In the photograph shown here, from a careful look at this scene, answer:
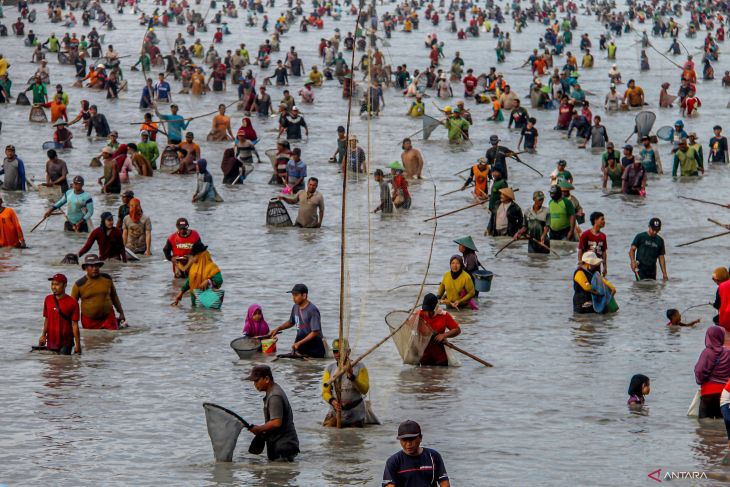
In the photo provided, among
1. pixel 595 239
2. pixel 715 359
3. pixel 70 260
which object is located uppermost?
pixel 715 359

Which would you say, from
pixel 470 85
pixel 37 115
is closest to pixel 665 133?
pixel 470 85

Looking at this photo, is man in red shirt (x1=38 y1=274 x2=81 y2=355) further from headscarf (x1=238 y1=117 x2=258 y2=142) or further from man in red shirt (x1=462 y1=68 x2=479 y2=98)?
man in red shirt (x1=462 y1=68 x2=479 y2=98)

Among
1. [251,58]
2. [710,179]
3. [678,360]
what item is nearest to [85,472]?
[678,360]

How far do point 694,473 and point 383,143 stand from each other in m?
24.9

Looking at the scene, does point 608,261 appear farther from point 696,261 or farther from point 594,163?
point 594,163

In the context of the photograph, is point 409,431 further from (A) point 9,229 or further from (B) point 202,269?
(A) point 9,229

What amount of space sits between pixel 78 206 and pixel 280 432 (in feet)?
39.3

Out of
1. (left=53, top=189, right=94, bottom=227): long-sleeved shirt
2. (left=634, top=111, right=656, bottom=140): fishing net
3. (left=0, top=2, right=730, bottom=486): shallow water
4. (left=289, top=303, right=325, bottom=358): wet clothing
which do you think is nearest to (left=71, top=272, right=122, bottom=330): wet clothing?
(left=0, top=2, right=730, bottom=486): shallow water

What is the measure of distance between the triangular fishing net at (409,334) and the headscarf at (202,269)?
323cm

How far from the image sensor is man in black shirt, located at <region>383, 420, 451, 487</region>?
9.47 metres

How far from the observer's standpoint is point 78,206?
76.5ft

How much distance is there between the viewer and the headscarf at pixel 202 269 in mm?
18172

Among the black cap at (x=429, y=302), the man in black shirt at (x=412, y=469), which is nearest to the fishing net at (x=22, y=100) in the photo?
the black cap at (x=429, y=302)

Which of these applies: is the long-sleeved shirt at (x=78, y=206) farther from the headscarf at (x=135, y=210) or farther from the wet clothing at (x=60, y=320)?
the wet clothing at (x=60, y=320)
